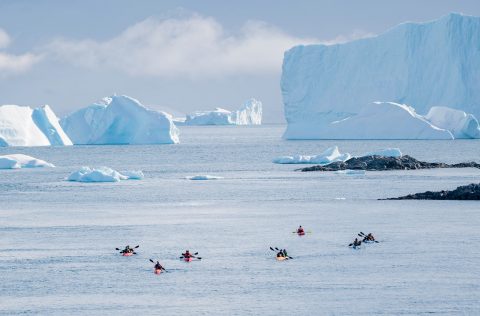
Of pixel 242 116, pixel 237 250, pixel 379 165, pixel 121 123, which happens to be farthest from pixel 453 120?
pixel 242 116

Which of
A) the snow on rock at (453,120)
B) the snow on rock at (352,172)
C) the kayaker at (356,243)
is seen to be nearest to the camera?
the kayaker at (356,243)

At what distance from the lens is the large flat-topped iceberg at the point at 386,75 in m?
91.2

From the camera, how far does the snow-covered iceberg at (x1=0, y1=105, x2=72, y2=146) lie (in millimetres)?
72625

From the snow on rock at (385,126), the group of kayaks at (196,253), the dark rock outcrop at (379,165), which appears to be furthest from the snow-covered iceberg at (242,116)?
the group of kayaks at (196,253)

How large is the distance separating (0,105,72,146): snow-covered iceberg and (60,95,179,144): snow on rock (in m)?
4.35

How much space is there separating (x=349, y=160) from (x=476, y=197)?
21.4 m

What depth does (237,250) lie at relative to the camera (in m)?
22.4

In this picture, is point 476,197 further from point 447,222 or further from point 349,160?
point 349,160

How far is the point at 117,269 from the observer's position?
20141mm

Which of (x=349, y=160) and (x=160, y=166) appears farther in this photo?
(x=160, y=166)

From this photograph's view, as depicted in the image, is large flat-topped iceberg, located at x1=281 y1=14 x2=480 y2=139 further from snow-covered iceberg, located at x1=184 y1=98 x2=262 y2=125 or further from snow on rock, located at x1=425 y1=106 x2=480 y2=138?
snow-covered iceberg, located at x1=184 y1=98 x2=262 y2=125

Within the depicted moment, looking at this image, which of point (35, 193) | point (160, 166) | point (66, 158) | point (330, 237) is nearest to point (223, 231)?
point (330, 237)

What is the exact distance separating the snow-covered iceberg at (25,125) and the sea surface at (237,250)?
30.0m

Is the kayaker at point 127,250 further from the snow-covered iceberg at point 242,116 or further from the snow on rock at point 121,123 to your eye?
the snow-covered iceberg at point 242,116
